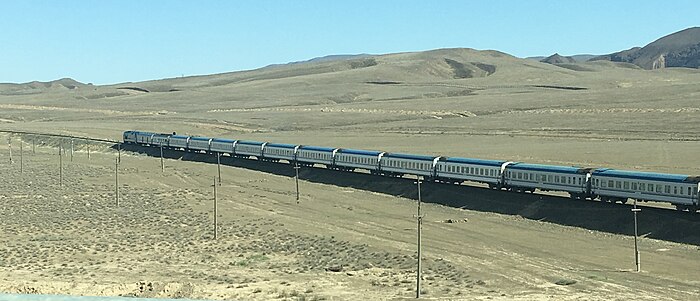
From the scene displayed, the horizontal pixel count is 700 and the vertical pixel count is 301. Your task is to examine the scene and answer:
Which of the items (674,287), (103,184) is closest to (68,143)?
(103,184)

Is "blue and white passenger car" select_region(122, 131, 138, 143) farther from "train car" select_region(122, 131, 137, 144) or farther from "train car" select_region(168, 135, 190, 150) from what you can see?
"train car" select_region(168, 135, 190, 150)

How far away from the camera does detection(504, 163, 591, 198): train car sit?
49312 mm

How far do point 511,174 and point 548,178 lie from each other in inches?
134

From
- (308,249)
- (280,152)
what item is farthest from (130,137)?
(308,249)

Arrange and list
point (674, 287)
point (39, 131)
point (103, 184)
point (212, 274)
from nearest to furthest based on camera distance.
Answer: point (674, 287)
point (212, 274)
point (103, 184)
point (39, 131)

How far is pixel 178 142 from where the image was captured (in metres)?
96.5

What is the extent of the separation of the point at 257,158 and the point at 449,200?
31.7 m

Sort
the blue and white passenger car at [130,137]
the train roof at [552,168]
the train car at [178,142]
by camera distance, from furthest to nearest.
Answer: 1. the blue and white passenger car at [130,137]
2. the train car at [178,142]
3. the train roof at [552,168]

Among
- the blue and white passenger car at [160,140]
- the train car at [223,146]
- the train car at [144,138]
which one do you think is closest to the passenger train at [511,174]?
the train car at [223,146]

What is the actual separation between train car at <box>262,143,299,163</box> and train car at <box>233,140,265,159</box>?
985 millimetres

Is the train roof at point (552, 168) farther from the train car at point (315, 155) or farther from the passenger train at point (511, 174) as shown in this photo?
the train car at point (315, 155)

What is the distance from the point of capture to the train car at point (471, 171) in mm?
55750

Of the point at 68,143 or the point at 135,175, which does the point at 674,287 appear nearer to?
the point at 135,175

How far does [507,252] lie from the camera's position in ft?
128
